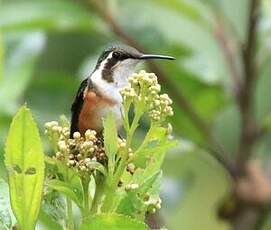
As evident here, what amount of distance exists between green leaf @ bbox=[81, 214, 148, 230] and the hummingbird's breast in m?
0.15

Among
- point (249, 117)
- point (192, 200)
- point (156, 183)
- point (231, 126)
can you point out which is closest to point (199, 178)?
point (192, 200)

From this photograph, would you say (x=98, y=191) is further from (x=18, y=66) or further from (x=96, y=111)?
(x=18, y=66)

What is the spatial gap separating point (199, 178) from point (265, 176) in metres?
1.06

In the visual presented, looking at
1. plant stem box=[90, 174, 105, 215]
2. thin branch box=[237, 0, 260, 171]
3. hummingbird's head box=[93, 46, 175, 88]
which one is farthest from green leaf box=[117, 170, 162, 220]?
thin branch box=[237, 0, 260, 171]

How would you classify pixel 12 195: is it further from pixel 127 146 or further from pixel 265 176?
pixel 265 176

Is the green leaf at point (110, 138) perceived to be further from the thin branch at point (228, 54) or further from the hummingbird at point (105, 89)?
the thin branch at point (228, 54)

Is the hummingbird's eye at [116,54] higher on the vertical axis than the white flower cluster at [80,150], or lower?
higher

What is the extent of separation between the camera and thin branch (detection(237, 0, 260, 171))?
11.6ft

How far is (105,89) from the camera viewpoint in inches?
66.4

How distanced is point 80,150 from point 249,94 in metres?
2.12

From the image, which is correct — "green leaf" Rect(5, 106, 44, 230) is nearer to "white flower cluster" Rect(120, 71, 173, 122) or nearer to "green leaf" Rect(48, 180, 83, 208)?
"green leaf" Rect(48, 180, 83, 208)

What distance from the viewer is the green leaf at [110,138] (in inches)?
63.6

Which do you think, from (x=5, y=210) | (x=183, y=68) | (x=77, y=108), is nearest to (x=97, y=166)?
Answer: (x=77, y=108)

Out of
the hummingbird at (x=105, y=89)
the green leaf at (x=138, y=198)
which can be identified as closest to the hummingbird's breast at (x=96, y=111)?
the hummingbird at (x=105, y=89)
